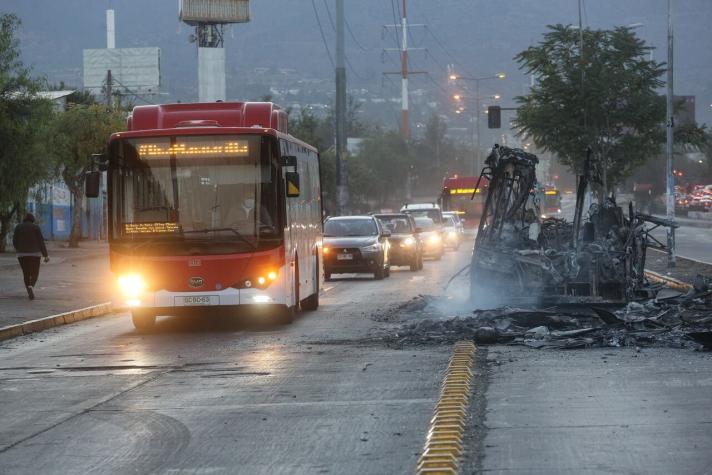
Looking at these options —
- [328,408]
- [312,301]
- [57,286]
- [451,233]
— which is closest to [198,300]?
[312,301]

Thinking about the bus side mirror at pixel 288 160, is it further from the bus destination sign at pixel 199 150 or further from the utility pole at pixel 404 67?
the utility pole at pixel 404 67

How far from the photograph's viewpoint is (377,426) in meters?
10.1

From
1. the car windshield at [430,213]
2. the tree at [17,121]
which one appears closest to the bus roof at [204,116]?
the tree at [17,121]

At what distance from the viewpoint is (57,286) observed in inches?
1225

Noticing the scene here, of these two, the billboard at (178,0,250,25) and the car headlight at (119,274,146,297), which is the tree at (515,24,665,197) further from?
the billboard at (178,0,250,25)

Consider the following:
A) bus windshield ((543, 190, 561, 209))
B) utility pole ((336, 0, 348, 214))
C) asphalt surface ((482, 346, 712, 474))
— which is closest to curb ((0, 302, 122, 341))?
asphalt surface ((482, 346, 712, 474))

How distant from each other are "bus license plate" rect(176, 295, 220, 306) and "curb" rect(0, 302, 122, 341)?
2.66 m

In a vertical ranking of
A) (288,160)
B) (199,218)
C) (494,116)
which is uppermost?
(494,116)

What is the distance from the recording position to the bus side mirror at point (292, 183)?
64.0 ft

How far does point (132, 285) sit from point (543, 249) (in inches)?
277

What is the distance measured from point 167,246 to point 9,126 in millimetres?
18309

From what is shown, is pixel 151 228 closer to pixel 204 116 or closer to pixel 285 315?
pixel 204 116

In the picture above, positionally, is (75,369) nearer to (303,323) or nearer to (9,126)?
(303,323)

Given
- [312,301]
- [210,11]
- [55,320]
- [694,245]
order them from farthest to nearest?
[210,11], [694,245], [312,301], [55,320]
